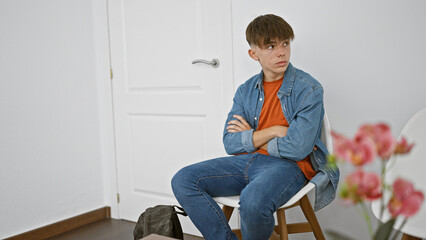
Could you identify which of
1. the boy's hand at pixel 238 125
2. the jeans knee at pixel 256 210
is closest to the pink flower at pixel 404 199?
the jeans knee at pixel 256 210

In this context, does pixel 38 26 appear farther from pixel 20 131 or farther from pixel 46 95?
pixel 20 131

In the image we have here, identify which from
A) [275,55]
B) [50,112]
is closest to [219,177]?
[275,55]

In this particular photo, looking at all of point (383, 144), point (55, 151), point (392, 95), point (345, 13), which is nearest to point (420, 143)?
point (392, 95)

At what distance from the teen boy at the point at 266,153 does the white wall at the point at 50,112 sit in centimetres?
121

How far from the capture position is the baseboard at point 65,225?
2.50 metres

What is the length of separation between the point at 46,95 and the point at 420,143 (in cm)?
206

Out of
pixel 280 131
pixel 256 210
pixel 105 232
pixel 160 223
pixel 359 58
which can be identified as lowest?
pixel 105 232

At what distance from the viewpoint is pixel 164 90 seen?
2562mm

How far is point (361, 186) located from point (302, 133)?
108cm

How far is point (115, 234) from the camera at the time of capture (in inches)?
101

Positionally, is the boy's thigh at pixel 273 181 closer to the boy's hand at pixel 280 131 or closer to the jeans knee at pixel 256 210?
the jeans knee at pixel 256 210

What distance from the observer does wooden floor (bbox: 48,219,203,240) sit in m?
2.52

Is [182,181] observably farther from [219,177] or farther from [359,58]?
[359,58]

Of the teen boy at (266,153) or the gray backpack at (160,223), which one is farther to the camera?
the gray backpack at (160,223)
